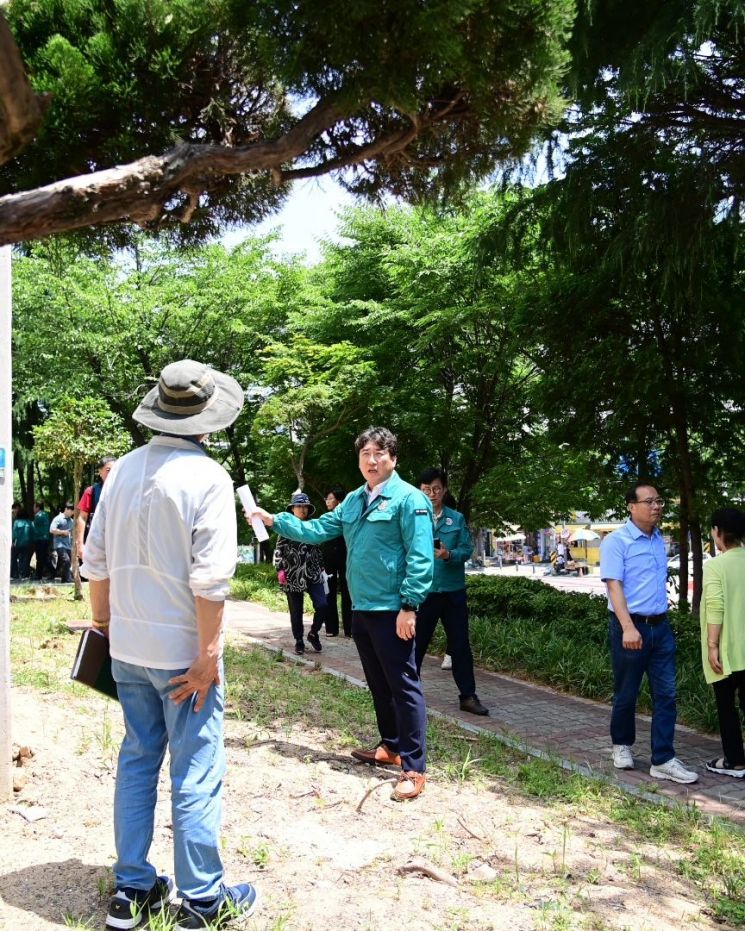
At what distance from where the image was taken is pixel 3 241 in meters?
3.18

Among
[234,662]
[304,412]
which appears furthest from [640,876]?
[304,412]

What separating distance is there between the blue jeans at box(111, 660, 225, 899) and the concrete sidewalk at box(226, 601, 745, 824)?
2.91m

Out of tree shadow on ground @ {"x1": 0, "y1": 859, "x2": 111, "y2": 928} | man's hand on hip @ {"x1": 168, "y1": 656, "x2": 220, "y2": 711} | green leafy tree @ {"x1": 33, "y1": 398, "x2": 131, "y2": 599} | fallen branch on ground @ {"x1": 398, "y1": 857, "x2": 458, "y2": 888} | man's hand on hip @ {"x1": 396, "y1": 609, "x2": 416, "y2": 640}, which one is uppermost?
green leafy tree @ {"x1": 33, "y1": 398, "x2": 131, "y2": 599}

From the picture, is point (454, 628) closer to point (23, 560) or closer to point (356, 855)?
point (356, 855)

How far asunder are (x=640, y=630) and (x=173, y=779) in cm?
344

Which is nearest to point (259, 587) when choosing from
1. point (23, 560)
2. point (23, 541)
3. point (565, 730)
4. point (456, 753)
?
point (23, 541)

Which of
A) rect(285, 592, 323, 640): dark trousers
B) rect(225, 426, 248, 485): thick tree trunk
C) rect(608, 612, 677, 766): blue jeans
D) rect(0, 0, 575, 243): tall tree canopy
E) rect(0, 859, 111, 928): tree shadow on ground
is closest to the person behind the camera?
rect(0, 859, 111, 928): tree shadow on ground

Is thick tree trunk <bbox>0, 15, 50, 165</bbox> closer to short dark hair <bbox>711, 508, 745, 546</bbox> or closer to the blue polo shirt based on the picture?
the blue polo shirt

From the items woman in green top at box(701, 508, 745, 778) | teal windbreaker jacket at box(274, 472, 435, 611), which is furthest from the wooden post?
woman in green top at box(701, 508, 745, 778)

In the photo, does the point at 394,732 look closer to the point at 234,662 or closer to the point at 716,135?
the point at 234,662

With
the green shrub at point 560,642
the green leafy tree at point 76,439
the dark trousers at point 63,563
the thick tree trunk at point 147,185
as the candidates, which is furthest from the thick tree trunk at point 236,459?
the thick tree trunk at point 147,185

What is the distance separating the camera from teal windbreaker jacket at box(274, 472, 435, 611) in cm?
472

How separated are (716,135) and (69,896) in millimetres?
7230

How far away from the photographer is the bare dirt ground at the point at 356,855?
10.4ft
